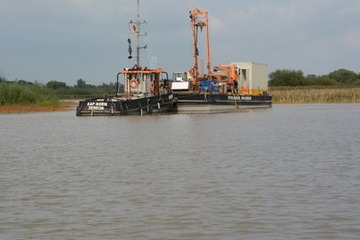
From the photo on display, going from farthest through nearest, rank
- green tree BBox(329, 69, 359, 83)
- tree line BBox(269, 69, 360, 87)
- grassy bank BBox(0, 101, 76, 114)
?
1. green tree BBox(329, 69, 359, 83)
2. tree line BBox(269, 69, 360, 87)
3. grassy bank BBox(0, 101, 76, 114)

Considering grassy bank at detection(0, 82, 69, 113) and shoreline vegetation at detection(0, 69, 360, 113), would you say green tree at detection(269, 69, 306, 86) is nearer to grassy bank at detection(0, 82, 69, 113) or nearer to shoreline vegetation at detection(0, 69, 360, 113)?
shoreline vegetation at detection(0, 69, 360, 113)

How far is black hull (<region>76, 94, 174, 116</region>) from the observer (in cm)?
3804

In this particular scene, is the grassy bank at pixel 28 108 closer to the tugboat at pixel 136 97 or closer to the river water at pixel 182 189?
the tugboat at pixel 136 97

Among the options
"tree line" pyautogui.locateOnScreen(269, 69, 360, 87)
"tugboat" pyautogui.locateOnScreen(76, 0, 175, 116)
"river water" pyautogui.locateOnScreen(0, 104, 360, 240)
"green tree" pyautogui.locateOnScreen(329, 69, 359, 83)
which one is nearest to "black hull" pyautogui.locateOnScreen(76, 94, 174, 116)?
"tugboat" pyautogui.locateOnScreen(76, 0, 175, 116)

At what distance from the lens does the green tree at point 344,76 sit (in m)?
126

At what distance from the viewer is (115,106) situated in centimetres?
3797

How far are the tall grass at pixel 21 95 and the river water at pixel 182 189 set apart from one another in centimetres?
3331

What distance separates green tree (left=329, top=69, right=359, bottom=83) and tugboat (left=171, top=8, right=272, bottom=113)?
2807 inches

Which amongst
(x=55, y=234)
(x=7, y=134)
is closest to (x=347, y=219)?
(x=55, y=234)

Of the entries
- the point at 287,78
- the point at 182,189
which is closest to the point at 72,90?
the point at 287,78

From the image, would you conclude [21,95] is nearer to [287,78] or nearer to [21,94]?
[21,94]

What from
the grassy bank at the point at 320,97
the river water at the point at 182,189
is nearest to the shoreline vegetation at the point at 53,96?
the grassy bank at the point at 320,97

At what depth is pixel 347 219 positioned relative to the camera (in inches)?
364

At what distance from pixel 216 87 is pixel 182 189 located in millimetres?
35744
